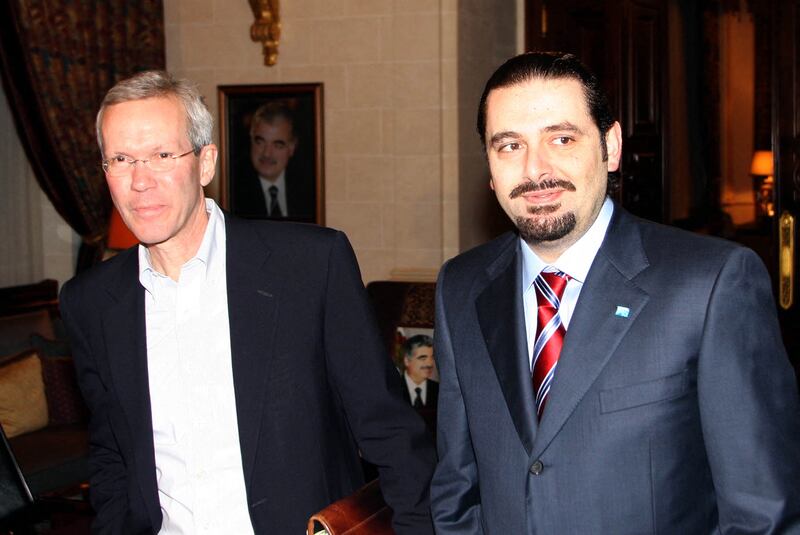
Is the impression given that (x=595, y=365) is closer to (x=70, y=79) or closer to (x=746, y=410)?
(x=746, y=410)

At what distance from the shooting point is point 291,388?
205 centimetres

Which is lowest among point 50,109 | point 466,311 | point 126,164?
point 466,311

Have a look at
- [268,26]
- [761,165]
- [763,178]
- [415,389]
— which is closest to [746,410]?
[415,389]

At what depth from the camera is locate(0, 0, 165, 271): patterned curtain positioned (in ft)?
18.1

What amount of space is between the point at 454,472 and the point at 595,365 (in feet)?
1.24

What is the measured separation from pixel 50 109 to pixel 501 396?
4.54 m

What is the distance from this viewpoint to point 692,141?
7.69 meters

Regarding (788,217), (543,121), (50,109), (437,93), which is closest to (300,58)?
(437,93)

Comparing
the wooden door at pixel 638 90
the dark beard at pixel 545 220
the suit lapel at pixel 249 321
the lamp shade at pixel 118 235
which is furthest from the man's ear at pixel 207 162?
the wooden door at pixel 638 90

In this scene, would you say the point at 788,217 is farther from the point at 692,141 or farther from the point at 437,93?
the point at 692,141

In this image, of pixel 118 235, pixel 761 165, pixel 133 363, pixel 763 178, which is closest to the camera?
pixel 133 363

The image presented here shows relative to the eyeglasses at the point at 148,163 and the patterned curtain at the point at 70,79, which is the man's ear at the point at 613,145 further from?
the patterned curtain at the point at 70,79

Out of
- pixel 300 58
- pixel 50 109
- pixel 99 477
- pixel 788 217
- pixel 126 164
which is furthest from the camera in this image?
pixel 300 58

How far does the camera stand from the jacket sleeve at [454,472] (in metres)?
1.87
